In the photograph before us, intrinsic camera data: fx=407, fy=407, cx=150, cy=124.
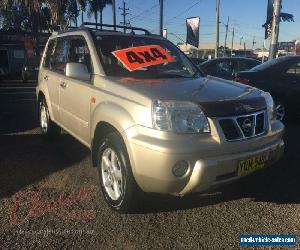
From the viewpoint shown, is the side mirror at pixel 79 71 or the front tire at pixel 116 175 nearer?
the front tire at pixel 116 175

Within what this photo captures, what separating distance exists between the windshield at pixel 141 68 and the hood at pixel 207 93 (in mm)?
252

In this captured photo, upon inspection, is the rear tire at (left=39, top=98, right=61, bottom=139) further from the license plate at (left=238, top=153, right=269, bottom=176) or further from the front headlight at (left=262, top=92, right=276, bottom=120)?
the license plate at (left=238, top=153, right=269, bottom=176)

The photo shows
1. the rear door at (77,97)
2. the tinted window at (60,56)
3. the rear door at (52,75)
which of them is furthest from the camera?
the rear door at (52,75)

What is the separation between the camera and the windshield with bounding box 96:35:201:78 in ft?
15.0

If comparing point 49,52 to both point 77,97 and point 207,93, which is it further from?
point 207,93

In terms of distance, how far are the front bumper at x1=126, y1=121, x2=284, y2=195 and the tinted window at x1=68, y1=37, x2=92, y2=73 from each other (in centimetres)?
160

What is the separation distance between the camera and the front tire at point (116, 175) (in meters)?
3.70

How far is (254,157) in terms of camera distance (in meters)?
3.76

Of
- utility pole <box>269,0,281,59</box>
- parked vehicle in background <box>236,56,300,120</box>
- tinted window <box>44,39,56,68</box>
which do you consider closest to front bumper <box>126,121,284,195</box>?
tinted window <box>44,39,56,68</box>

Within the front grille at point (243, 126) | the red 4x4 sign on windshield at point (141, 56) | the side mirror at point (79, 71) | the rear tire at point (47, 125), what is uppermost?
the red 4x4 sign on windshield at point (141, 56)

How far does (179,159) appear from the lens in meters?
3.37

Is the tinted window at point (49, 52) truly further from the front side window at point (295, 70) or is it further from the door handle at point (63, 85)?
the front side window at point (295, 70)

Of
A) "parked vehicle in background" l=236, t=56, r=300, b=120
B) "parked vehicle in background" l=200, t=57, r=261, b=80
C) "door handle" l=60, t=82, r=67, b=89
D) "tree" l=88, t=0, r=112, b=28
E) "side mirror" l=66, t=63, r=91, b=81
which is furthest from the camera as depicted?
"tree" l=88, t=0, r=112, b=28

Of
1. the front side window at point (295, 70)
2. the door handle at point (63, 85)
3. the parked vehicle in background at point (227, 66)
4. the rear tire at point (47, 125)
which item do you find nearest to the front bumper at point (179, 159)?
the door handle at point (63, 85)
